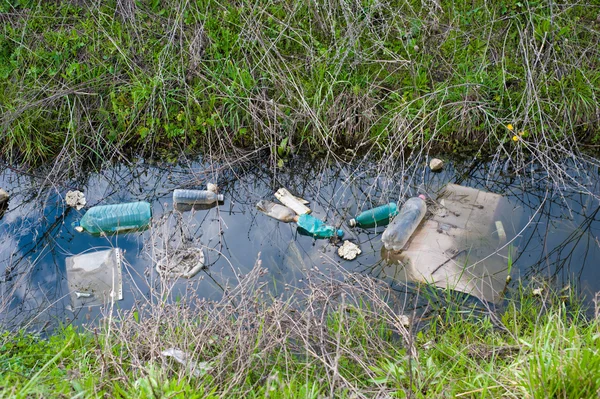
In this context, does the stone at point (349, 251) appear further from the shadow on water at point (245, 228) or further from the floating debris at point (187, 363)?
the floating debris at point (187, 363)

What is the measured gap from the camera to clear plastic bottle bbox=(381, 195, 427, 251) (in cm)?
291

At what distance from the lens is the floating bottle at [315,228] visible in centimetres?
302

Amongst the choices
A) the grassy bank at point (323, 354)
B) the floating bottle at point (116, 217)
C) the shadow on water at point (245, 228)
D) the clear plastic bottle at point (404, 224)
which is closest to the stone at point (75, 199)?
the shadow on water at point (245, 228)

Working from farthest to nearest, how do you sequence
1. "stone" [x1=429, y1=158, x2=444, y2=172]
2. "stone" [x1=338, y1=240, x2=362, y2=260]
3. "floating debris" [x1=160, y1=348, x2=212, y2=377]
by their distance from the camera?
"stone" [x1=429, y1=158, x2=444, y2=172], "stone" [x1=338, y1=240, x2=362, y2=260], "floating debris" [x1=160, y1=348, x2=212, y2=377]

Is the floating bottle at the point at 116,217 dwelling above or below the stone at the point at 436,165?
below

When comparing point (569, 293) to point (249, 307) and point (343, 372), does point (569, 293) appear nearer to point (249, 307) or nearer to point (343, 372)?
point (343, 372)

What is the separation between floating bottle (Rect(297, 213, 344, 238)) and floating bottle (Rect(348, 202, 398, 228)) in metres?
0.12

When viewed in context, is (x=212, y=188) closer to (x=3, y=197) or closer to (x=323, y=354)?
(x=3, y=197)

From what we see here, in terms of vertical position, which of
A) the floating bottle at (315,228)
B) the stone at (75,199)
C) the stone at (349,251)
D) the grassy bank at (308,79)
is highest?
the grassy bank at (308,79)

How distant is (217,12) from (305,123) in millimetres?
1103

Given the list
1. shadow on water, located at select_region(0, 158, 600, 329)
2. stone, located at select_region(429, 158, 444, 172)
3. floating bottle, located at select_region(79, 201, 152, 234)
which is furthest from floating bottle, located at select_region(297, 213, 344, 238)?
floating bottle, located at select_region(79, 201, 152, 234)

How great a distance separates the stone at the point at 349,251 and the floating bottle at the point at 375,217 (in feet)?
0.57

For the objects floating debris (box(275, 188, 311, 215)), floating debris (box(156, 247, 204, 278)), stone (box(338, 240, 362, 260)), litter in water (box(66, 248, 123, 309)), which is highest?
floating debris (box(275, 188, 311, 215))

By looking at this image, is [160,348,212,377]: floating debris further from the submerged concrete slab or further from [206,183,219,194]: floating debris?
[206,183,219,194]: floating debris
